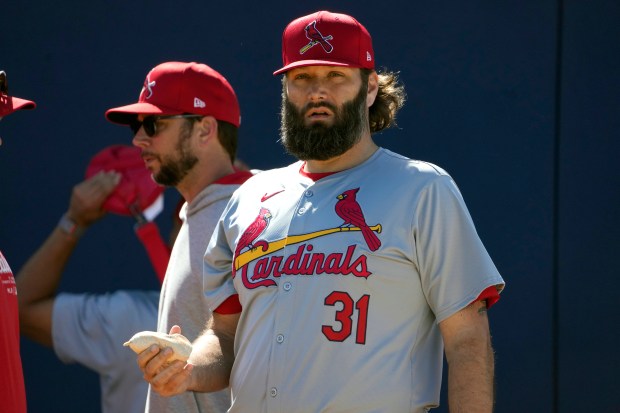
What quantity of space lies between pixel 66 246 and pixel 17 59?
44.3 inches

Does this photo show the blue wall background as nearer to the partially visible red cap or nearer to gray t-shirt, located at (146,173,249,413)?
the partially visible red cap

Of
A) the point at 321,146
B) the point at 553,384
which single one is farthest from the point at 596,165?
the point at 321,146

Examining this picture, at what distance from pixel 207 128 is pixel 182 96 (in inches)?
5.7

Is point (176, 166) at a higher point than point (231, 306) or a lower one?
higher

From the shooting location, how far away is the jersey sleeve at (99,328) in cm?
430

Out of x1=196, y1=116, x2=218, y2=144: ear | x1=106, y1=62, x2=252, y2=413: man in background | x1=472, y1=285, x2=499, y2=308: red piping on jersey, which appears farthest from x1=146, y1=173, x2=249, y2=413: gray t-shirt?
x1=472, y1=285, x2=499, y2=308: red piping on jersey

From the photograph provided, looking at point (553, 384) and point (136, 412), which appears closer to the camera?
point (136, 412)

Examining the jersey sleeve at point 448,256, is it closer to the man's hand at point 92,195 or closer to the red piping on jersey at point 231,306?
the red piping on jersey at point 231,306

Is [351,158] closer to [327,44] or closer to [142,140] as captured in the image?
[327,44]

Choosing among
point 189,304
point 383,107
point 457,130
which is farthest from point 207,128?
point 457,130

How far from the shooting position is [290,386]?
2623mm

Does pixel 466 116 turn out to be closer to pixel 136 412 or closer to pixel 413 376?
pixel 136 412

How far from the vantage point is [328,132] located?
280 cm

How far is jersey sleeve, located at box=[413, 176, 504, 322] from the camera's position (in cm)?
256
